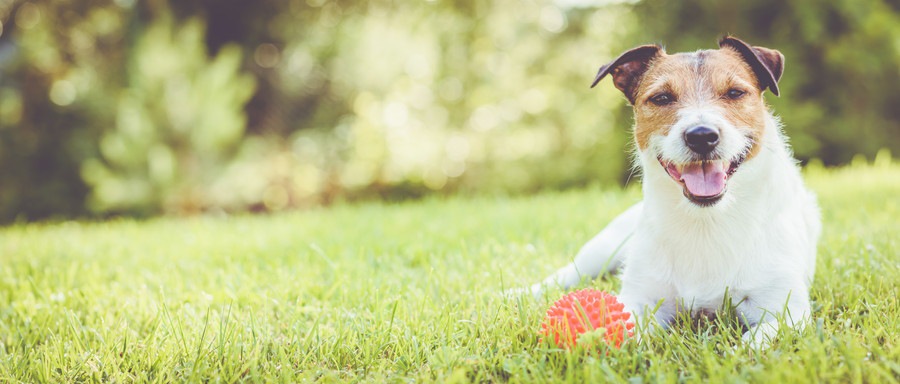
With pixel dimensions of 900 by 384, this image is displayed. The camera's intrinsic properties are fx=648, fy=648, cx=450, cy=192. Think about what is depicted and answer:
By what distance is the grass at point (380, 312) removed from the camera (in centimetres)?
220

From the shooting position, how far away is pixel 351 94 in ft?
33.2

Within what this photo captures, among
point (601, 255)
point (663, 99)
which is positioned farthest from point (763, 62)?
point (601, 255)

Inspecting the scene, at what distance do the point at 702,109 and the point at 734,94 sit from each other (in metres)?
0.20

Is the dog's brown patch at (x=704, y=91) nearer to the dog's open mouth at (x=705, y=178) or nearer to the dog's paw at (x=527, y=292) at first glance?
the dog's open mouth at (x=705, y=178)

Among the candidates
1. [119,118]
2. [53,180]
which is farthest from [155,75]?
[53,180]

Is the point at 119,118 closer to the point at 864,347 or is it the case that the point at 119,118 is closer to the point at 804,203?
the point at 804,203

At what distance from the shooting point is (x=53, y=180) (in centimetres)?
969

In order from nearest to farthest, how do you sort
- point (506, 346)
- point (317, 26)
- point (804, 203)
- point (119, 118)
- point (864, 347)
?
point (864, 347), point (506, 346), point (804, 203), point (119, 118), point (317, 26)

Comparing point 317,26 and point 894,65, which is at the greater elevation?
point 317,26

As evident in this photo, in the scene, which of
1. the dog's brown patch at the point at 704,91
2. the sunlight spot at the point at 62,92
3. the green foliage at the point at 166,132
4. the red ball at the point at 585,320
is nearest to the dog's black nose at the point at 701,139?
the dog's brown patch at the point at 704,91

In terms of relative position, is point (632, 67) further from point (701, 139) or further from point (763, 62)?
point (701, 139)

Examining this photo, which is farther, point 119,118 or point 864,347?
point 119,118

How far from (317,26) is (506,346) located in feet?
29.5

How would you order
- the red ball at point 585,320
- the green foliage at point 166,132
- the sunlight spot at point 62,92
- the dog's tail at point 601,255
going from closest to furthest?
the red ball at point 585,320 → the dog's tail at point 601,255 → the green foliage at point 166,132 → the sunlight spot at point 62,92
